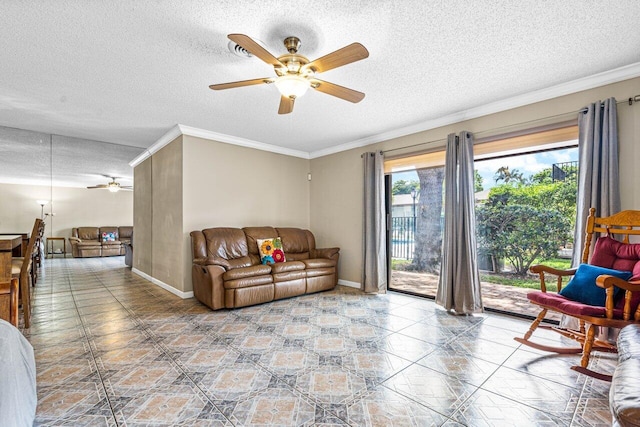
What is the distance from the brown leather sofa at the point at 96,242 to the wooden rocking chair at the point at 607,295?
5995mm

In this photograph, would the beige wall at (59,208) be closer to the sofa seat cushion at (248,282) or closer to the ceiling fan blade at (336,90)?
the sofa seat cushion at (248,282)

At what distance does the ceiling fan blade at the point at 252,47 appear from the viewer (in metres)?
1.65

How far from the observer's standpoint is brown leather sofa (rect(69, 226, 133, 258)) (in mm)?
4502

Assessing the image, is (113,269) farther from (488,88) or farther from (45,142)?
(488,88)

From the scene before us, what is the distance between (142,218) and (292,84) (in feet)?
16.2

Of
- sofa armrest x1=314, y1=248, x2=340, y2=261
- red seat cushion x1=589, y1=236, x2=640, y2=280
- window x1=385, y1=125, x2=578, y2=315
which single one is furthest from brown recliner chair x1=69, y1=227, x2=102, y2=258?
red seat cushion x1=589, y1=236, x2=640, y2=280

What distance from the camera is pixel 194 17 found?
193 cm

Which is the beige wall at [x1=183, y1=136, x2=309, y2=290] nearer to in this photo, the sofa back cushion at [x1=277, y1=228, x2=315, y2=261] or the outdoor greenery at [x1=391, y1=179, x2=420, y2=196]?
the sofa back cushion at [x1=277, y1=228, x2=315, y2=261]

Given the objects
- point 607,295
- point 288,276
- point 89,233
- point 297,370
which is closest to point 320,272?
point 288,276

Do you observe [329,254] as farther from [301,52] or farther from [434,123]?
[301,52]

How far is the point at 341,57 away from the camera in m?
1.87

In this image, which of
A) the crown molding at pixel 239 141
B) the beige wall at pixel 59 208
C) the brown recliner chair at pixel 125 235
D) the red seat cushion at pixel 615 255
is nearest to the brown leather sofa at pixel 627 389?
the red seat cushion at pixel 615 255

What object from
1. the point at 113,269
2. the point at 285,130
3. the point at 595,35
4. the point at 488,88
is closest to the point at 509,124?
the point at 488,88

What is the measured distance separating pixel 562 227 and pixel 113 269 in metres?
8.06
